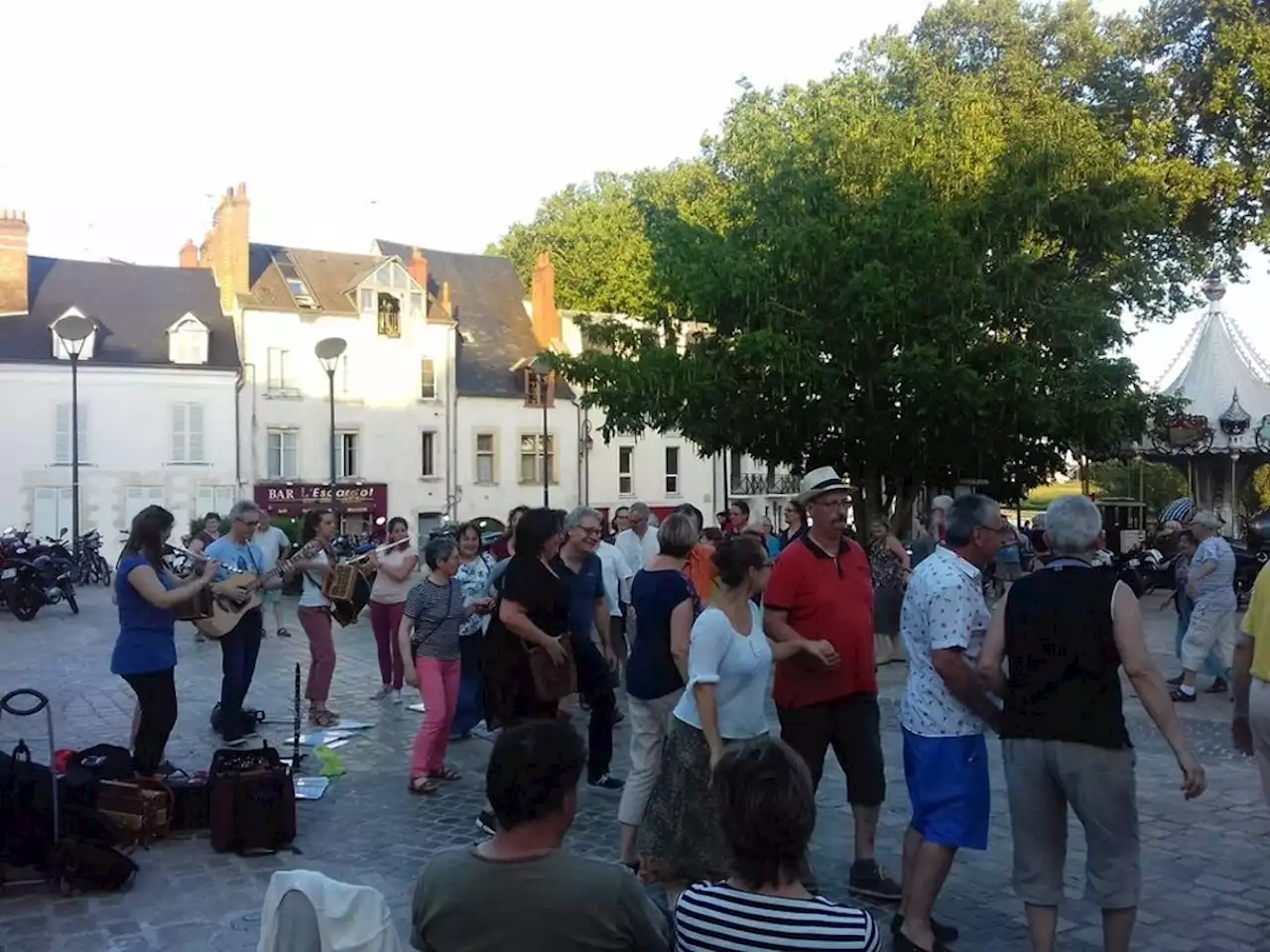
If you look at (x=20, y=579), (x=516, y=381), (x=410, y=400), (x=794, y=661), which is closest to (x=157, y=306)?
(x=410, y=400)

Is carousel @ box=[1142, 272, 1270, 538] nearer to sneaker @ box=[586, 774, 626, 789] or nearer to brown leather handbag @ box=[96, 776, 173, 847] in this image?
sneaker @ box=[586, 774, 626, 789]

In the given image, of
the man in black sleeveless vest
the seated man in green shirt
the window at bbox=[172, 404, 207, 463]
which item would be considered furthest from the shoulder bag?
the window at bbox=[172, 404, 207, 463]

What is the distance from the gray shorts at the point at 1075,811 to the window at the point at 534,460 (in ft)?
134

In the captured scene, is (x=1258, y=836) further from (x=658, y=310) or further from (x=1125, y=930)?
(x=658, y=310)

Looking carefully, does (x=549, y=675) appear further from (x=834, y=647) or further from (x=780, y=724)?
(x=834, y=647)

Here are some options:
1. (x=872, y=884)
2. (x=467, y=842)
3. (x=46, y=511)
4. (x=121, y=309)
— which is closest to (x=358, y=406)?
(x=121, y=309)

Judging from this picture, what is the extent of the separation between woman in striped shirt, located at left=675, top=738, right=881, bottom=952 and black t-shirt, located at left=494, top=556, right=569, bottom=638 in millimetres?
3719

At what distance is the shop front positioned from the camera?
131 ft

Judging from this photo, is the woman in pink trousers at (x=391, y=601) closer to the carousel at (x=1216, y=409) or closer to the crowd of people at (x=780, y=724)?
the crowd of people at (x=780, y=724)

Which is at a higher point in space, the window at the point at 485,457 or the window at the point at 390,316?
the window at the point at 390,316

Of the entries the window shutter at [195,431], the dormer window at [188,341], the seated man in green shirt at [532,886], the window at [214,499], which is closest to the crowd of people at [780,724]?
the seated man in green shirt at [532,886]

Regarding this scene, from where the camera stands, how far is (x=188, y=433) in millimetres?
39062

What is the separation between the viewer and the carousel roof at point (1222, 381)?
2494 cm

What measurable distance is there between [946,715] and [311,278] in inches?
1643
